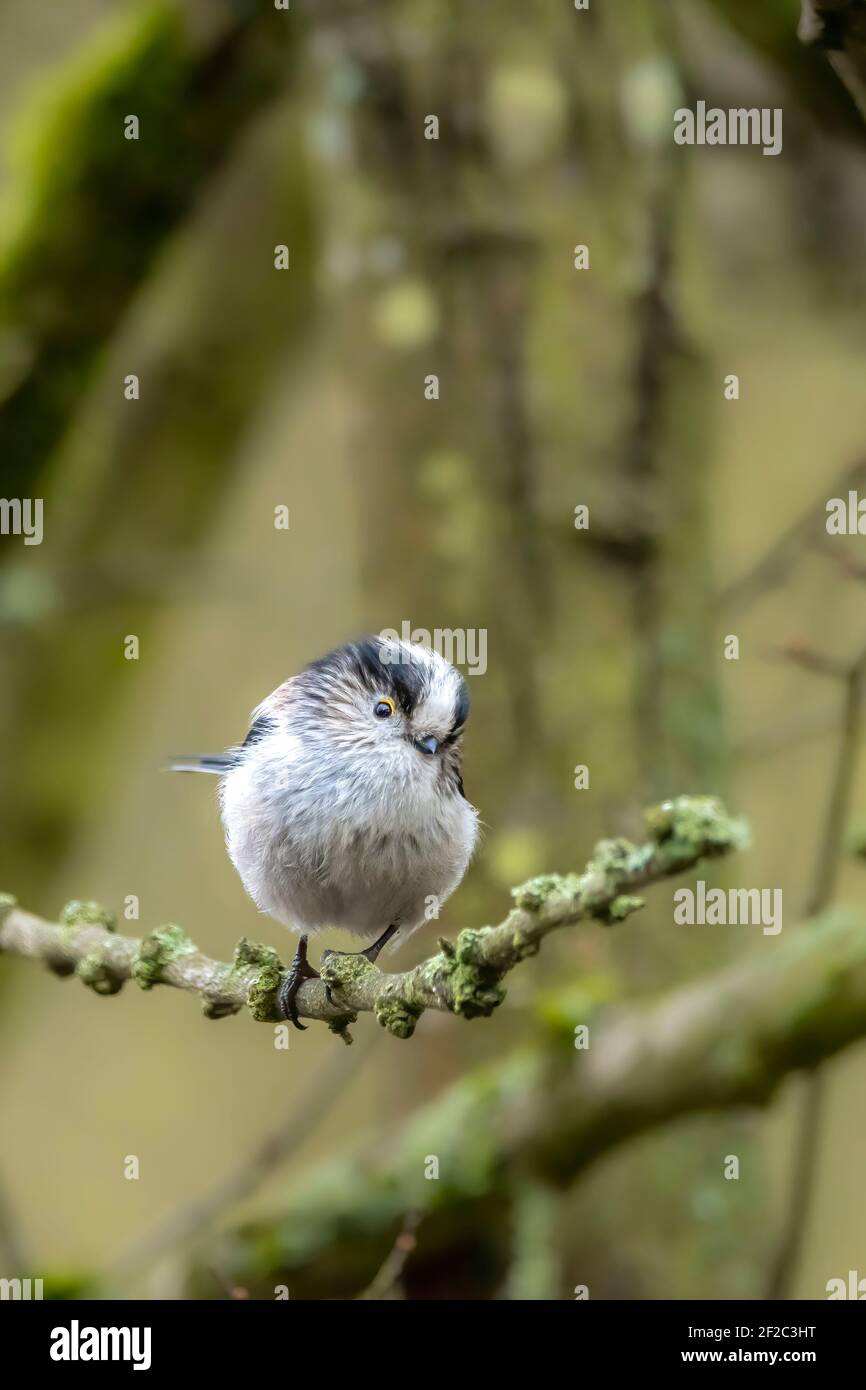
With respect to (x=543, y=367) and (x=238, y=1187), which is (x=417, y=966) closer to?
(x=238, y=1187)

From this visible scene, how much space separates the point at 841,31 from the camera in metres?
1.50

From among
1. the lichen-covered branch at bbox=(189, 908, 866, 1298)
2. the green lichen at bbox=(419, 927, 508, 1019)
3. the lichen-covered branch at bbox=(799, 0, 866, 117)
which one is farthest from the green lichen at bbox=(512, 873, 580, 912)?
the lichen-covered branch at bbox=(189, 908, 866, 1298)

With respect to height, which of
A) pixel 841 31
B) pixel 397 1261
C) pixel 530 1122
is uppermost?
pixel 841 31

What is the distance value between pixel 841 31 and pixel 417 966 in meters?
1.19

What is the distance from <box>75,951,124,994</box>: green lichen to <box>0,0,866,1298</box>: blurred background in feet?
4.94

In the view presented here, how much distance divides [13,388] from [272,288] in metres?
1.14

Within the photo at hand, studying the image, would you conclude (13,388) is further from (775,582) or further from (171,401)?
(775,582)

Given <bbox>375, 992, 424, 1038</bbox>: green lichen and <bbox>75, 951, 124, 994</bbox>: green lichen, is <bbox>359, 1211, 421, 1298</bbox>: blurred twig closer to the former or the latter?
<bbox>75, 951, 124, 994</bbox>: green lichen

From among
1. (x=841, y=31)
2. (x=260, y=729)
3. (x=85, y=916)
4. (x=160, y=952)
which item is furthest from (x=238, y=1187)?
(x=841, y=31)

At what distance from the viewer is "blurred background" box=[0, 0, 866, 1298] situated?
4.10 meters

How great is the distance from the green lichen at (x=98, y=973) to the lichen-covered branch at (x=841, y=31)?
1.63 meters

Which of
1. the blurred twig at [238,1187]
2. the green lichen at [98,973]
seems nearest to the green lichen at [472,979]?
the green lichen at [98,973]
